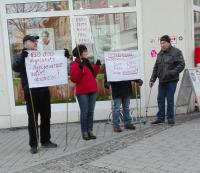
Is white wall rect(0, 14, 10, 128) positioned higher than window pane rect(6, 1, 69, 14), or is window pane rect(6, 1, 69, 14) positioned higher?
window pane rect(6, 1, 69, 14)

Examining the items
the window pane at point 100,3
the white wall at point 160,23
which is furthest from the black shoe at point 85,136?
the window pane at point 100,3

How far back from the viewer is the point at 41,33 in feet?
27.7

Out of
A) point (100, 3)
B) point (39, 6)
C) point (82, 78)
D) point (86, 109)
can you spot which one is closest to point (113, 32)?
point (100, 3)

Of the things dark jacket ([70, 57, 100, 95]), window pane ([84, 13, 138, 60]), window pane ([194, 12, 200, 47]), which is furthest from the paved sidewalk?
window pane ([194, 12, 200, 47])

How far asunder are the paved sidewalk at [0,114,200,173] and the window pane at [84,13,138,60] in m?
2.03

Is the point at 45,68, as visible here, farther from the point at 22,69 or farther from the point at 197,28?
the point at 197,28

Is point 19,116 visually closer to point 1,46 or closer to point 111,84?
point 1,46

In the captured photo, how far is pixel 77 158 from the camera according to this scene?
18.4 ft

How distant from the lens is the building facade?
8.26 m

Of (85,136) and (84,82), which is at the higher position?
(84,82)

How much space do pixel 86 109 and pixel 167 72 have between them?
1.84m

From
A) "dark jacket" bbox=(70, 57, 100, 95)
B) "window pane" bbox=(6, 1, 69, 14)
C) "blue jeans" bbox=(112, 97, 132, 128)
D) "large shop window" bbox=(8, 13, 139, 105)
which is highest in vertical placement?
"window pane" bbox=(6, 1, 69, 14)

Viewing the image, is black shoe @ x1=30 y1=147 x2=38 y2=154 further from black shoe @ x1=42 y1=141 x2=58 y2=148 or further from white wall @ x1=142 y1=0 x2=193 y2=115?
white wall @ x1=142 y1=0 x2=193 y2=115

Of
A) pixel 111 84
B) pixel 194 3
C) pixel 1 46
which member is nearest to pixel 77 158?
pixel 111 84
